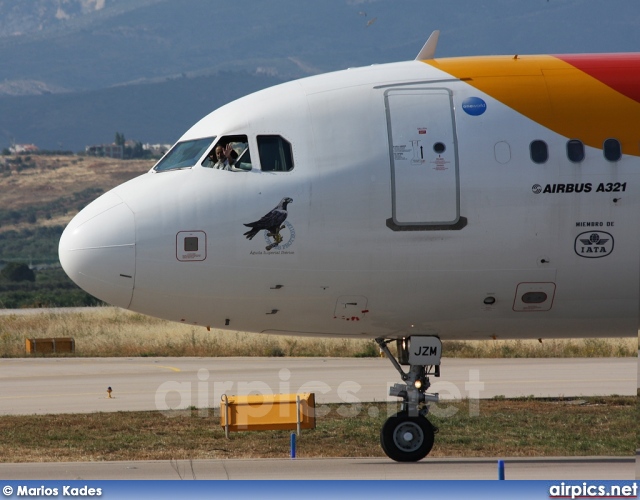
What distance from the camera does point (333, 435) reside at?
72.2 feet

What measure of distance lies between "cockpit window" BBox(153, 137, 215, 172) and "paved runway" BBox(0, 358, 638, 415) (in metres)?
11.4

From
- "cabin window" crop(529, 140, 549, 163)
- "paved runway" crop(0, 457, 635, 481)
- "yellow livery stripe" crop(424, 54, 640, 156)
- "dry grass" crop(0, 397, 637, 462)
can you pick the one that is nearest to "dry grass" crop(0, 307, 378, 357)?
"dry grass" crop(0, 397, 637, 462)

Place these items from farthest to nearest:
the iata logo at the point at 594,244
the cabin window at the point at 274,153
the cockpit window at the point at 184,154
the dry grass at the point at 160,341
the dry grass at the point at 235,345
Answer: the dry grass at the point at 160,341, the dry grass at the point at 235,345, the cockpit window at the point at 184,154, the cabin window at the point at 274,153, the iata logo at the point at 594,244

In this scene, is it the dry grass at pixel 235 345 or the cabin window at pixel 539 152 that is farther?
the dry grass at pixel 235 345

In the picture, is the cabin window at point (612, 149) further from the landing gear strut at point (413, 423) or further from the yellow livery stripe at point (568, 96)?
the landing gear strut at point (413, 423)

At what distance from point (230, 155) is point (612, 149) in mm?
5245

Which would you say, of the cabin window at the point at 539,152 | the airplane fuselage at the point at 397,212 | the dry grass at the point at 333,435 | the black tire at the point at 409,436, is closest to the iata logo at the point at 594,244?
the airplane fuselage at the point at 397,212

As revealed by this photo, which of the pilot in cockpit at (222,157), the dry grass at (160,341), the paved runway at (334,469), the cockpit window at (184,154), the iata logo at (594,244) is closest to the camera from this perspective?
the iata logo at (594,244)

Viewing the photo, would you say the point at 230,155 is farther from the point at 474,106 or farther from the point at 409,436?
the point at 409,436

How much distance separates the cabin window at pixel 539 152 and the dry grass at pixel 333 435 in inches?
248

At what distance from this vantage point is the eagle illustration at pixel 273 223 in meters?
15.5

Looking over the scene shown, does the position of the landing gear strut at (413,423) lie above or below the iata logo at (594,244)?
below

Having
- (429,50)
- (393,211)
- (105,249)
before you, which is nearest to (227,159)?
(105,249)

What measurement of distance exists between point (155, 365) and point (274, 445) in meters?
15.5
